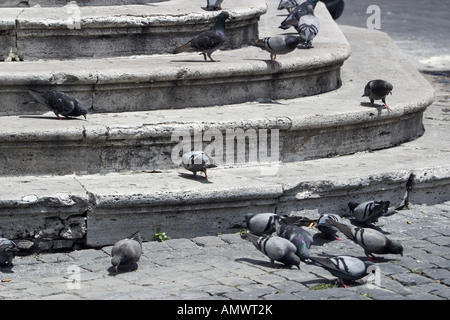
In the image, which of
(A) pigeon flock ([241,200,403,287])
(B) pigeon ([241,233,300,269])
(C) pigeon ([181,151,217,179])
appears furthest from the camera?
(C) pigeon ([181,151,217,179])

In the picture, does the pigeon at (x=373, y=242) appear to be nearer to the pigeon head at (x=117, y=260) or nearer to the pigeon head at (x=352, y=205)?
the pigeon head at (x=352, y=205)

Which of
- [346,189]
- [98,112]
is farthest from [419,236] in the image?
[98,112]

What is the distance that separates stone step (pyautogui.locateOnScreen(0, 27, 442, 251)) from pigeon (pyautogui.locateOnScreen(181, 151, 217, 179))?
0.33 ft

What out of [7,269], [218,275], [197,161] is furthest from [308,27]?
[7,269]

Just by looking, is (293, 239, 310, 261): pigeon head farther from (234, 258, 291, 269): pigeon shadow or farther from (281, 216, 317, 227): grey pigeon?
(281, 216, 317, 227): grey pigeon

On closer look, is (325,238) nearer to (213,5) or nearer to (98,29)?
(98,29)

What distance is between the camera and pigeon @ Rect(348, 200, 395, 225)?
6.24 meters

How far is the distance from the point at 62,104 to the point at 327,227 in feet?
7.15

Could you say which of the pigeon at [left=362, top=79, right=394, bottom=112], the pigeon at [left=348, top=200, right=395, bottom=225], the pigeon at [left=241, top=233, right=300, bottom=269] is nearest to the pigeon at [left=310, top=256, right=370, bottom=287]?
the pigeon at [left=241, top=233, right=300, bottom=269]

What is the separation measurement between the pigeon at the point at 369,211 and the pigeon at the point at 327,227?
199 millimetres

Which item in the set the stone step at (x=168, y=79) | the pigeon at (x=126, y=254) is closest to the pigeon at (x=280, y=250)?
the pigeon at (x=126, y=254)

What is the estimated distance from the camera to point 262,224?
5.97 meters

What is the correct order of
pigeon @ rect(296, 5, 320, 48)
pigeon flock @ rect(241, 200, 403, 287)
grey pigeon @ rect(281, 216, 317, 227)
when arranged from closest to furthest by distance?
pigeon flock @ rect(241, 200, 403, 287), grey pigeon @ rect(281, 216, 317, 227), pigeon @ rect(296, 5, 320, 48)
